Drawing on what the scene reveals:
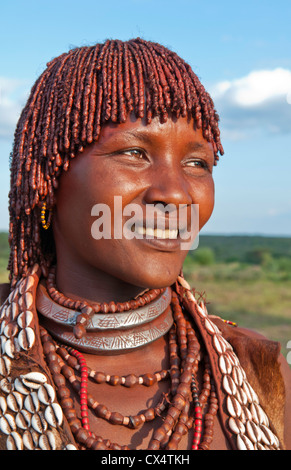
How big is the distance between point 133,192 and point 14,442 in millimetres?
1006

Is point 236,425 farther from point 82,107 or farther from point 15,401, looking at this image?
point 82,107

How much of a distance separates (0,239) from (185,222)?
22483mm

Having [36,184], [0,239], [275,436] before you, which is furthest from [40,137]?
[0,239]

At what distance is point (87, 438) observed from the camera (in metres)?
1.84

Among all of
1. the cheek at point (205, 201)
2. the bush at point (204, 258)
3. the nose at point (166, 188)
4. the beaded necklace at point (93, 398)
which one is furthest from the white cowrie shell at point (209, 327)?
the bush at point (204, 258)

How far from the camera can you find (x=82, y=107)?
6.54 ft

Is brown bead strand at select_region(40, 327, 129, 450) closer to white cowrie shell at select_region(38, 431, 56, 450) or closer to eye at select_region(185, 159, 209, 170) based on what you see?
white cowrie shell at select_region(38, 431, 56, 450)

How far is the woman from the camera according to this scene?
192 centimetres

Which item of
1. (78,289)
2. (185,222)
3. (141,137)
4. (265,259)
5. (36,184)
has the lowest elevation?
(265,259)

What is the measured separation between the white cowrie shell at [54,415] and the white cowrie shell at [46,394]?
2 centimetres

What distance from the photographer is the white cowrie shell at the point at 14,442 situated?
1878mm

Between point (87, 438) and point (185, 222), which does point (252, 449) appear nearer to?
point (87, 438)

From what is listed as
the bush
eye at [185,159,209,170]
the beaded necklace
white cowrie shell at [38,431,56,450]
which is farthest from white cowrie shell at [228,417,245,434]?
the bush

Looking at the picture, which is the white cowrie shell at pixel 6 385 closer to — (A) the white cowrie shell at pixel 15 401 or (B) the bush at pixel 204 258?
(A) the white cowrie shell at pixel 15 401
